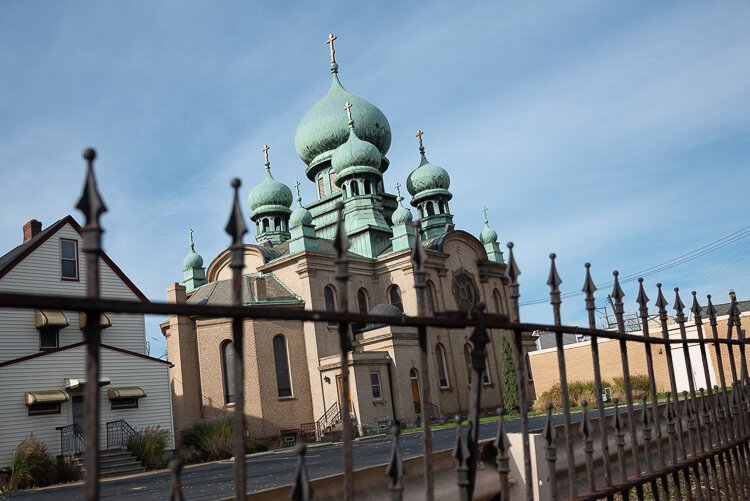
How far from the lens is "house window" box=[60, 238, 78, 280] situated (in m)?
21.2

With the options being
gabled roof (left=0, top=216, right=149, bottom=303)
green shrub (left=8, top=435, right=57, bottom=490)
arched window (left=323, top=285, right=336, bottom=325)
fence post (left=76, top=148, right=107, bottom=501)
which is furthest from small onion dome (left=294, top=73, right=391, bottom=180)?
fence post (left=76, top=148, right=107, bottom=501)

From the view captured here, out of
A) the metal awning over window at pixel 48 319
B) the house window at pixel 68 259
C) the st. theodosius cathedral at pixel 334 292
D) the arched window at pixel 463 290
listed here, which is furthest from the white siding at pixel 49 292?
the arched window at pixel 463 290

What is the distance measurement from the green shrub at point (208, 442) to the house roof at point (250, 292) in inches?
236

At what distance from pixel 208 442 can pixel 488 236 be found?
2375 centimetres

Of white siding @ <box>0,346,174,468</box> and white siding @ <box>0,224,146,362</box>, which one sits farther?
white siding @ <box>0,224,146,362</box>

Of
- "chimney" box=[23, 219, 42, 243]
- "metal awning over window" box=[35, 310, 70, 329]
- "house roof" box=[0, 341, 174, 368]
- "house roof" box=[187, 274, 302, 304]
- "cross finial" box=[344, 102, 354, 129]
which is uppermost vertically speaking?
"cross finial" box=[344, 102, 354, 129]

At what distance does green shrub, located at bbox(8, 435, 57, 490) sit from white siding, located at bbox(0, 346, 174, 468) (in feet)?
3.36

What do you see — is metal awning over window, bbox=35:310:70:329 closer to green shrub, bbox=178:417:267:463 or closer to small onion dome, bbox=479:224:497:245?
green shrub, bbox=178:417:267:463

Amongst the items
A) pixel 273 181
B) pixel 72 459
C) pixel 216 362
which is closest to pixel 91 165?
pixel 72 459

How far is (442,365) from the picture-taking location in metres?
33.2

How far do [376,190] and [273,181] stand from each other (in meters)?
7.18

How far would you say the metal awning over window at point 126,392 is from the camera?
825 inches

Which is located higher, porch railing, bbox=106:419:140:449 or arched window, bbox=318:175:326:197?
arched window, bbox=318:175:326:197

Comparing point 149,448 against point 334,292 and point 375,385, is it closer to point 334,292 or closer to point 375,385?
point 375,385
